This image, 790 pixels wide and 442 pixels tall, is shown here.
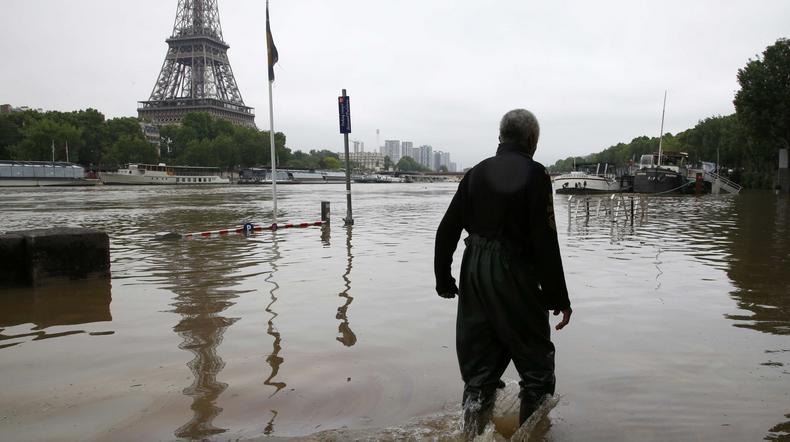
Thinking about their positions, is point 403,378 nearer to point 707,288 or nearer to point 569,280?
point 569,280

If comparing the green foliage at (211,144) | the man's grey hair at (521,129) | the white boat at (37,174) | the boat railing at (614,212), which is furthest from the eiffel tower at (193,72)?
the man's grey hair at (521,129)

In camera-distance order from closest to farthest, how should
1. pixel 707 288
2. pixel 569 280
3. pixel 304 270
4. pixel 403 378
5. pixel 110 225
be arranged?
pixel 403 378, pixel 707 288, pixel 569 280, pixel 304 270, pixel 110 225

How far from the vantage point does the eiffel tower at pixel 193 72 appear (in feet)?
419

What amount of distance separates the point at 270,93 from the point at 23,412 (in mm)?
12976

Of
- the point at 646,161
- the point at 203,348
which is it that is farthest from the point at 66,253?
the point at 646,161

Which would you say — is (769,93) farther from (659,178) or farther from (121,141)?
(121,141)

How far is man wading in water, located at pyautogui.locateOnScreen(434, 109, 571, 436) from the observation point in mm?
3143

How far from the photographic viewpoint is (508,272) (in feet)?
10.4

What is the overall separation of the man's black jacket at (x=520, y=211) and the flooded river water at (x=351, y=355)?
1.03 metres

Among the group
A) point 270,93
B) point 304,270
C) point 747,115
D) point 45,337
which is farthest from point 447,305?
point 747,115

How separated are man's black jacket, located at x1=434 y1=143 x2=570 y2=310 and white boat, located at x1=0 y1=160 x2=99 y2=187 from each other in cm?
8357

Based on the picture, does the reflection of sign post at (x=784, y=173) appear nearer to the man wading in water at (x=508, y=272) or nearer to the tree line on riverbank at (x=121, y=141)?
the man wading in water at (x=508, y=272)

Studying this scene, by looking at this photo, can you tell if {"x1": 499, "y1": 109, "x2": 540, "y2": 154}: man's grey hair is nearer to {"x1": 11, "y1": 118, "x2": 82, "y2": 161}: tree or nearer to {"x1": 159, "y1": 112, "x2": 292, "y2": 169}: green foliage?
{"x1": 11, "y1": 118, "x2": 82, "y2": 161}: tree

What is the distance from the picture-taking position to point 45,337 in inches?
220
